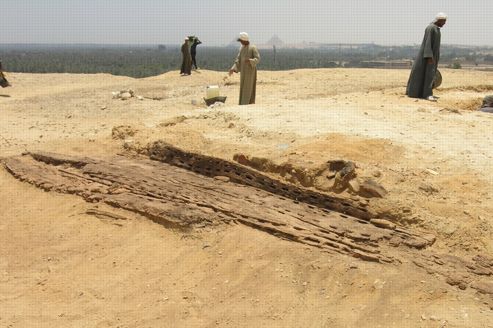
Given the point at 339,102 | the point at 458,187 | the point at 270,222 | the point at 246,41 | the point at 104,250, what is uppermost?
the point at 246,41

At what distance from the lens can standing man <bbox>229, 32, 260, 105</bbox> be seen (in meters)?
8.44

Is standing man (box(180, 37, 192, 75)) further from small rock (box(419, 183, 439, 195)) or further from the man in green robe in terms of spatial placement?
small rock (box(419, 183, 439, 195))

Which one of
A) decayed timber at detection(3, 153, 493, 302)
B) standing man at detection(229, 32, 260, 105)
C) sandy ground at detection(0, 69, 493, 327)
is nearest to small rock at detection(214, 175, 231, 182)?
decayed timber at detection(3, 153, 493, 302)

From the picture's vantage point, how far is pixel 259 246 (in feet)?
13.7

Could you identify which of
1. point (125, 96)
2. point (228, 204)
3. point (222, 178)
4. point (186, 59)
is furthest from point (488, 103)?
point (186, 59)

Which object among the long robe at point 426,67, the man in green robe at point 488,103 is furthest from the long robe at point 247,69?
the man in green robe at point 488,103

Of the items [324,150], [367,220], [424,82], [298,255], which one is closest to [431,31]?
[424,82]

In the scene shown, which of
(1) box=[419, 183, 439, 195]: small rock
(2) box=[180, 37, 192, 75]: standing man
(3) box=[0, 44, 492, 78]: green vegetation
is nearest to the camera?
(1) box=[419, 183, 439, 195]: small rock

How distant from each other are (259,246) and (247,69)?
496 cm

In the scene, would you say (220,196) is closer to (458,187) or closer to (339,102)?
(458,187)

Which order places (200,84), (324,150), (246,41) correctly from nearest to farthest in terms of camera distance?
(324,150), (246,41), (200,84)

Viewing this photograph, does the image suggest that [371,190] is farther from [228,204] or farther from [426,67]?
[426,67]

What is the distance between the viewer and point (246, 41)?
27.3 ft

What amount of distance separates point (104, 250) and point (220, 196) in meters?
1.21
